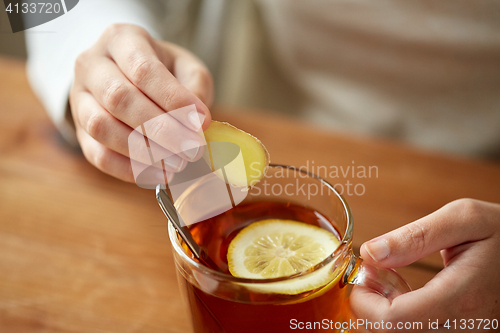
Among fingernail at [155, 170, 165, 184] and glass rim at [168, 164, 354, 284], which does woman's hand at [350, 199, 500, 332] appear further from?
fingernail at [155, 170, 165, 184]

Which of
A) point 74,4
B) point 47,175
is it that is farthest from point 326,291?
point 74,4

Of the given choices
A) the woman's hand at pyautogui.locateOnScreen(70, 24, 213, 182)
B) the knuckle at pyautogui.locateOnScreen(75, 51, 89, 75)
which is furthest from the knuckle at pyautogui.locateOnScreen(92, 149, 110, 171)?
the knuckle at pyautogui.locateOnScreen(75, 51, 89, 75)

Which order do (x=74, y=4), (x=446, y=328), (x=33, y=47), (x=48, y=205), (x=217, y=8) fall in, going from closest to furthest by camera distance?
(x=446, y=328), (x=48, y=205), (x=74, y=4), (x=33, y=47), (x=217, y=8)

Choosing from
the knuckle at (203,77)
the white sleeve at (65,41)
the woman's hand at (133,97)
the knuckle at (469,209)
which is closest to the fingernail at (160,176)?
the woman's hand at (133,97)

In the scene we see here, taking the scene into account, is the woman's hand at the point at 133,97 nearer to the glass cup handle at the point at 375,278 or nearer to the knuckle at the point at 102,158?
the knuckle at the point at 102,158

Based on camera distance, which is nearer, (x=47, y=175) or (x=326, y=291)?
(x=326, y=291)

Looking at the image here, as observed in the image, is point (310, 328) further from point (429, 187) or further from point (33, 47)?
point (33, 47)
